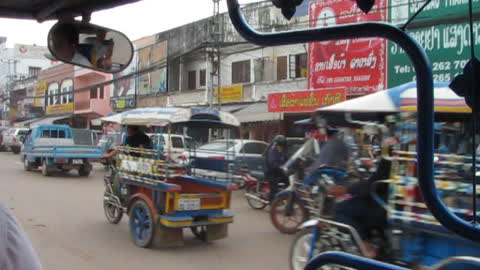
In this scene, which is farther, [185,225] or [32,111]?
[32,111]

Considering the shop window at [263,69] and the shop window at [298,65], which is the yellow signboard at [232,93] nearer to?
the shop window at [263,69]

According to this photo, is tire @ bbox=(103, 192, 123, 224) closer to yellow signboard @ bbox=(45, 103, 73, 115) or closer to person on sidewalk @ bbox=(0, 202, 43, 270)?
person on sidewalk @ bbox=(0, 202, 43, 270)

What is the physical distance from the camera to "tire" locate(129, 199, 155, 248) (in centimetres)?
679

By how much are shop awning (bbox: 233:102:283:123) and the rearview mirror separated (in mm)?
15695

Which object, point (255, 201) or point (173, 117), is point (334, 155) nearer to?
point (173, 117)

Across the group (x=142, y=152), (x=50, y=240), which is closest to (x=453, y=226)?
(x=142, y=152)

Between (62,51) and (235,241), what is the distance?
521cm

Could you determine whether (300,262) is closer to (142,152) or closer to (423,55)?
(142,152)

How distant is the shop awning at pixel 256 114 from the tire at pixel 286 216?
1047 centimetres

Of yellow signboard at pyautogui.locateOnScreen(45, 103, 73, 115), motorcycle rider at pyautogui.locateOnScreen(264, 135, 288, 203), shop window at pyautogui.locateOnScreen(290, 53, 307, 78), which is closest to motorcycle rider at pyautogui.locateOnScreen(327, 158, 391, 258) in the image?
motorcycle rider at pyautogui.locateOnScreen(264, 135, 288, 203)

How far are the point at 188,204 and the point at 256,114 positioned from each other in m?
12.8

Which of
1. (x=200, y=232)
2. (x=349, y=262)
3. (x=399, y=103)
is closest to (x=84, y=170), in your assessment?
(x=200, y=232)

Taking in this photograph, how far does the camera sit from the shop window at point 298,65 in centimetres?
1995

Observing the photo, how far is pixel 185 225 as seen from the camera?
6664 millimetres
